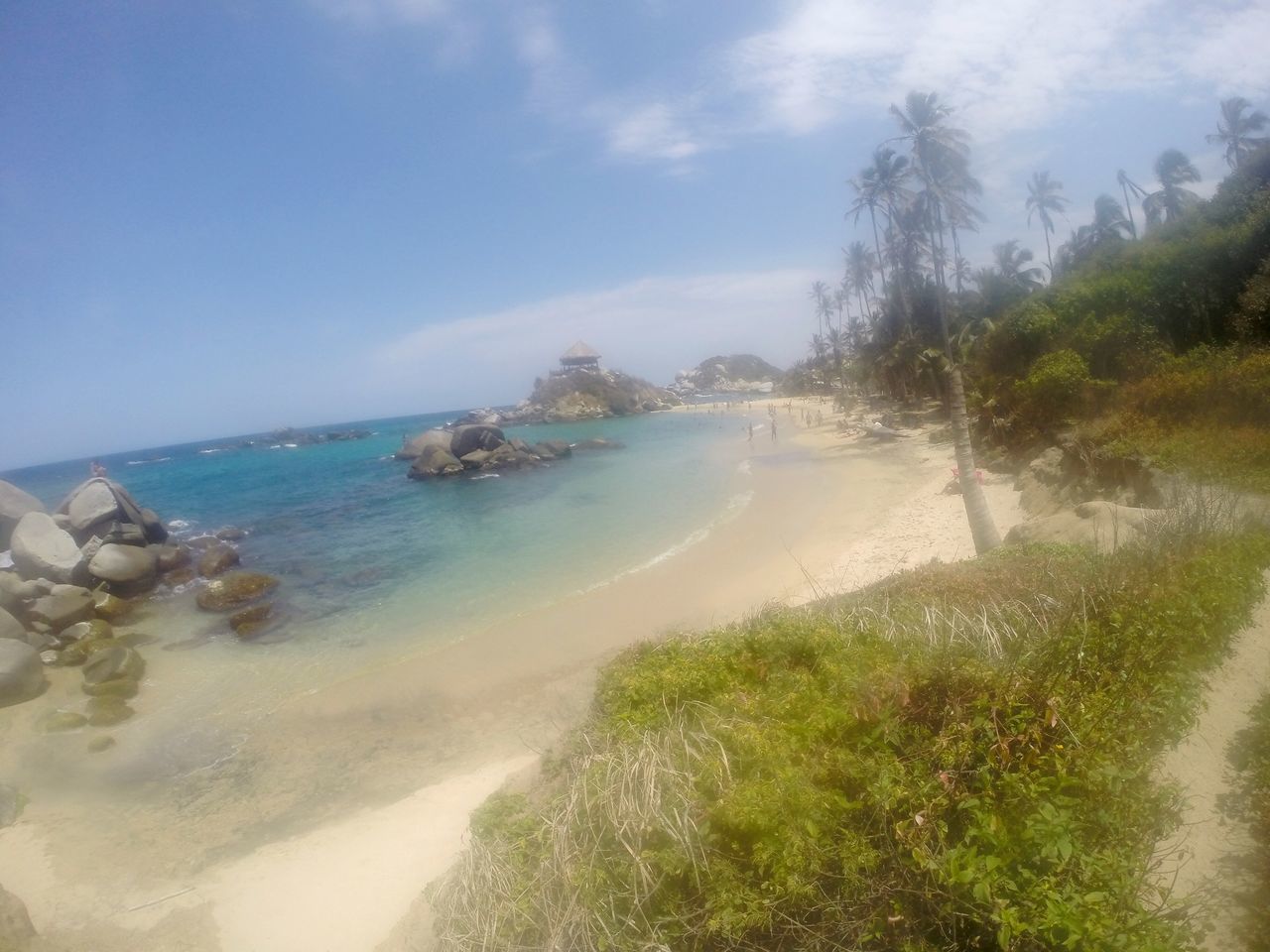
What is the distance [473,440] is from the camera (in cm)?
4797

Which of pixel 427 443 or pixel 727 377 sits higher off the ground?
pixel 727 377

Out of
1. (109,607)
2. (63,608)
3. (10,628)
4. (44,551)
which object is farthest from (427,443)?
(10,628)

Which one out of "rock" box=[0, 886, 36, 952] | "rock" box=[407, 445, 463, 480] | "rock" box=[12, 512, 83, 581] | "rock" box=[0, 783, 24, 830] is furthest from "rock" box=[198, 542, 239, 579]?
"rock" box=[407, 445, 463, 480]

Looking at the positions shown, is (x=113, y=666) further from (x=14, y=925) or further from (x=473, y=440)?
(x=473, y=440)

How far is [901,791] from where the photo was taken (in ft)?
14.4

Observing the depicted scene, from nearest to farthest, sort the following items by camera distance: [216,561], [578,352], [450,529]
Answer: [216,561] < [450,529] < [578,352]

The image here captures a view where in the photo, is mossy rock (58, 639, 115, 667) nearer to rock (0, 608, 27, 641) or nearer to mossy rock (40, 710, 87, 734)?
rock (0, 608, 27, 641)

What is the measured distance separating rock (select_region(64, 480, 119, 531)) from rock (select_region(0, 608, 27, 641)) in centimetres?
1015

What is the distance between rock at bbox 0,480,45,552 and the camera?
75.9 ft

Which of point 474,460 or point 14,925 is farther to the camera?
point 474,460

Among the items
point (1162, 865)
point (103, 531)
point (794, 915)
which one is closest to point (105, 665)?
point (103, 531)

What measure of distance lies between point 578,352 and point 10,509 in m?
78.9

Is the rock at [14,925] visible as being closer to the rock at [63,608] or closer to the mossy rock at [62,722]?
the mossy rock at [62,722]

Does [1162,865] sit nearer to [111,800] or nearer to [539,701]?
[539,701]
